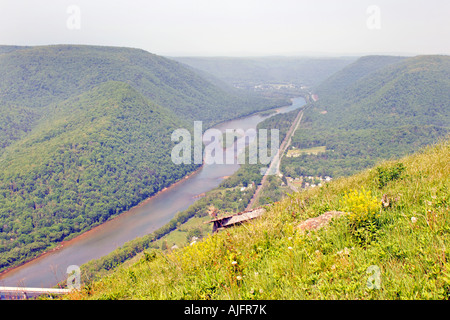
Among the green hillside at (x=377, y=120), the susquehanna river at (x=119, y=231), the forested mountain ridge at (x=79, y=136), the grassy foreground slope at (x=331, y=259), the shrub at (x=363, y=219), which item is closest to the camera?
the grassy foreground slope at (x=331, y=259)

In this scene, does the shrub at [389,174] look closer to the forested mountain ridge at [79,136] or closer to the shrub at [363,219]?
the shrub at [363,219]

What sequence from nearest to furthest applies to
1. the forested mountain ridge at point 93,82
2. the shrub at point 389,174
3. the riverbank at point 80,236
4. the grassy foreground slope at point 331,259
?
the grassy foreground slope at point 331,259 < the shrub at point 389,174 < the riverbank at point 80,236 < the forested mountain ridge at point 93,82

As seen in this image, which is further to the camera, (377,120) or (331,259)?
(377,120)

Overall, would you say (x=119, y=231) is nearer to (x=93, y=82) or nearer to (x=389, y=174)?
(x=389, y=174)

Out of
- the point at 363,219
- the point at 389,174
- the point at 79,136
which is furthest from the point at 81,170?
the point at 363,219

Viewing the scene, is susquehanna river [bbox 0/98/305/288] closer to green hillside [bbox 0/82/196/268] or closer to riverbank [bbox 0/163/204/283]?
riverbank [bbox 0/163/204/283]

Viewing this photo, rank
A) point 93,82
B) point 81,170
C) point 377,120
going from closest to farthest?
1. point 81,170
2. point 377,120
3. point 93,82

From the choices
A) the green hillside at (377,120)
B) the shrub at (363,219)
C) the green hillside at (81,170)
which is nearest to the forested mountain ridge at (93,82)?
the green hillside at (81,170)
